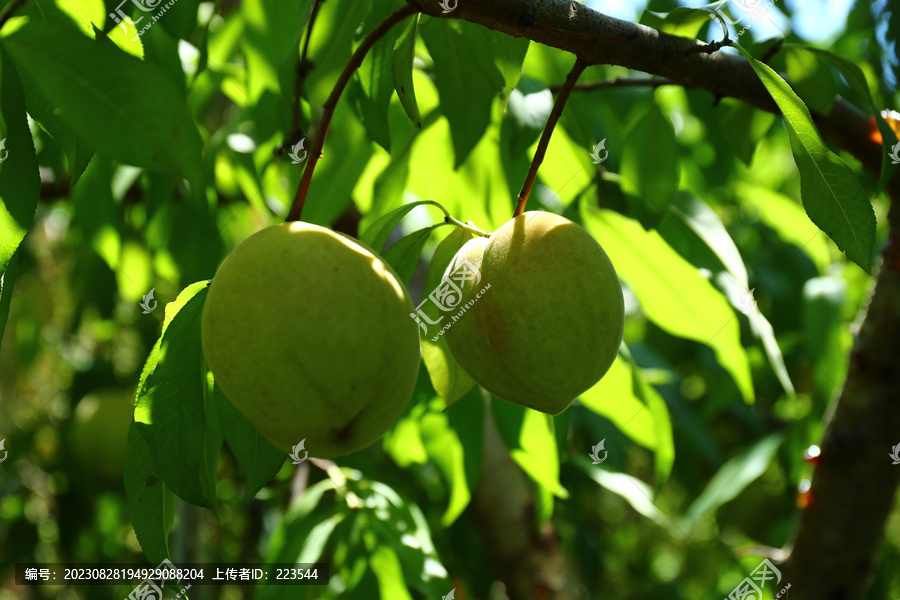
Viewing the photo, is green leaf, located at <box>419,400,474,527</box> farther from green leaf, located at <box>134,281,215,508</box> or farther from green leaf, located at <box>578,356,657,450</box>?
green leaf, located at <box>134,281,215,508</box>

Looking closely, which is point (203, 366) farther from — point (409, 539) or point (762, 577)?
point (762, 577)

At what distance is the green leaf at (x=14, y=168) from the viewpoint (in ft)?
2.45

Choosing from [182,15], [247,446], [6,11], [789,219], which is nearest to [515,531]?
[789,219]

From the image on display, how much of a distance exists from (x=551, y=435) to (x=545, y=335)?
1.65 ft

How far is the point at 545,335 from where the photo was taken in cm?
84

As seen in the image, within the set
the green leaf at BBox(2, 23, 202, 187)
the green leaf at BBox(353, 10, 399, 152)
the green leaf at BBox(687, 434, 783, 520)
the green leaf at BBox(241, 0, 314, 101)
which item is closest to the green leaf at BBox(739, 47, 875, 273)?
the green leaf at BBox(353, 10, 399, 152)

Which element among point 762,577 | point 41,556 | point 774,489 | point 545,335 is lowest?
point 41,556

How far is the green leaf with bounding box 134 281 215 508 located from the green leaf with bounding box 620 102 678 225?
0.81 m

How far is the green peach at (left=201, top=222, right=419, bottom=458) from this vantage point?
2.39 feet

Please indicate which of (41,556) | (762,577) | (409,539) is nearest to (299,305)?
(409,539)

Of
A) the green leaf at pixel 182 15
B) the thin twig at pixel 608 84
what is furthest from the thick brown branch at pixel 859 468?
the green leaf at pixel 182 15

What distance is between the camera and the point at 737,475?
2307mm

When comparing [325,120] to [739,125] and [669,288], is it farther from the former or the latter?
[739,125]

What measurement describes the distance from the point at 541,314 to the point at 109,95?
1.70 feet
